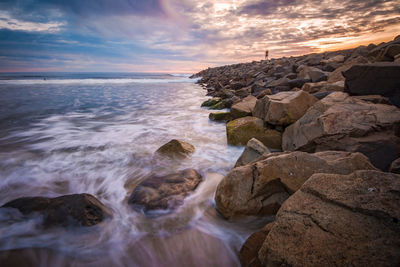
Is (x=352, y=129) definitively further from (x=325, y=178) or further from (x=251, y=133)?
(x=251, y=133)

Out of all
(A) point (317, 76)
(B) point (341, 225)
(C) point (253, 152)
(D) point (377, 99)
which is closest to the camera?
(B) point (341, 225)

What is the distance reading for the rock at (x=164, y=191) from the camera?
276cm

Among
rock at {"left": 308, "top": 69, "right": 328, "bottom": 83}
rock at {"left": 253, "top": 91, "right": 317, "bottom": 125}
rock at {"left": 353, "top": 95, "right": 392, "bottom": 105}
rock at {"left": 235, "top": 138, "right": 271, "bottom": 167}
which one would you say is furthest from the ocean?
rock at {"left": 308, "top": 69, "right": 328, "bottom": 83}

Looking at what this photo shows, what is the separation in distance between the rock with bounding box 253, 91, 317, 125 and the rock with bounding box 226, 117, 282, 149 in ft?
0.73

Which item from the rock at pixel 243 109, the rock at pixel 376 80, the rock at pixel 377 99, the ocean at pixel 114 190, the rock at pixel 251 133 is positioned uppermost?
the rock at pixel 376 80

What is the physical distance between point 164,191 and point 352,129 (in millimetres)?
2698

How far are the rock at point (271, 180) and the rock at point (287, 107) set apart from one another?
1729 millimetres

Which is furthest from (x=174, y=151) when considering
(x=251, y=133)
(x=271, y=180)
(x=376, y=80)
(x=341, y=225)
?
(x=376, y=80)

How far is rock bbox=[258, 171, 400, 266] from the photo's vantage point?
3.56ft

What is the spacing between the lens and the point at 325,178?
1562mm

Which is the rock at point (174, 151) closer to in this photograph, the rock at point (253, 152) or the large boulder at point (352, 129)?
the rock at point (253, 152)

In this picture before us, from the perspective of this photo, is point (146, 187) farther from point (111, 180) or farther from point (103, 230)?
point (111, 180)

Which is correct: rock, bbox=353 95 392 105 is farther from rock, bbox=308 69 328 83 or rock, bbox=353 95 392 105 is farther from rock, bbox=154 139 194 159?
rock, bbox=308 69 328 83

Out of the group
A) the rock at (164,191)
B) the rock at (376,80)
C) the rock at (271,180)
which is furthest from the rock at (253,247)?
the rock at (376,80)
